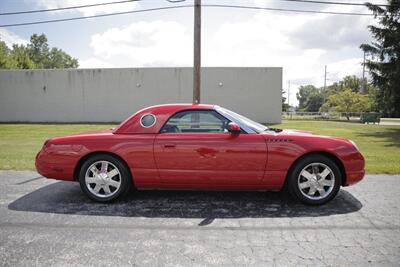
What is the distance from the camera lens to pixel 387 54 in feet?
67.2

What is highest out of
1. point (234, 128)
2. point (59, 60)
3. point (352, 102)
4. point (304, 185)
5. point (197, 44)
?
point (59, 60)

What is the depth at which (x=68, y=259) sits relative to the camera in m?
2.74

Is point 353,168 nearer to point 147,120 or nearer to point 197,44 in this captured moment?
point 147,120

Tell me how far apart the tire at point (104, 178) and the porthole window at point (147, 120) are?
0.65m

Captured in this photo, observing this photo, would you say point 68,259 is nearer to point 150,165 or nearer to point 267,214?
point 150,165

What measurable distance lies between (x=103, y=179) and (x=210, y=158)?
62.9 inches

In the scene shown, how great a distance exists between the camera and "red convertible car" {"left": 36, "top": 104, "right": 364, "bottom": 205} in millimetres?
4172

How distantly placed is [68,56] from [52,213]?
90951mm

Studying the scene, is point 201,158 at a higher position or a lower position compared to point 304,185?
higher

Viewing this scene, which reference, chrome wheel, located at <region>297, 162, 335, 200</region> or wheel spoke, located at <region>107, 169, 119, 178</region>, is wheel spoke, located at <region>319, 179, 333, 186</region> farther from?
wheel spoke, located at <region>107, 169, 119, 178</region>

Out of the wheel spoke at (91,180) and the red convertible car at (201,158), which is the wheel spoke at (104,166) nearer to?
the red convertible car at (201,158)

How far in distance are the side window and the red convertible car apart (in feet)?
0.05

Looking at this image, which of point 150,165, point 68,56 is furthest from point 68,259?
point 68,56

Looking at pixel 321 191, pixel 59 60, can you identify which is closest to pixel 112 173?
pixel 321 191
